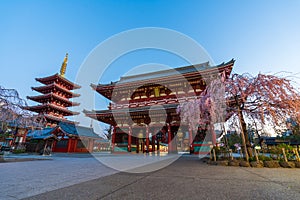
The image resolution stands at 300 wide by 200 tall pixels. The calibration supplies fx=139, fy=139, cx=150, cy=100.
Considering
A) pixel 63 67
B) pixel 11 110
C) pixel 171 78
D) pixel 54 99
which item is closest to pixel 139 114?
pixel 171 78

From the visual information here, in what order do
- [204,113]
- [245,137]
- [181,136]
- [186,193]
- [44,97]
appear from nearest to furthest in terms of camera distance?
[186,193] → [245,137] → [204,113] → [181,136] → [44,97]

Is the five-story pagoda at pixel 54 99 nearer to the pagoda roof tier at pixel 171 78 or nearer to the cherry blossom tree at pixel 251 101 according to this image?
the pagoda roof tier at pixel 171 78

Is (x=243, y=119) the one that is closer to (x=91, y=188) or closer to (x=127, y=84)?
(x=91, y=188)

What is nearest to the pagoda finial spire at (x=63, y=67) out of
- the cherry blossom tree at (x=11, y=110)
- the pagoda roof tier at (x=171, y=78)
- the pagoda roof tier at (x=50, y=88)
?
the pagoda roof tier at (x=50, y=88)

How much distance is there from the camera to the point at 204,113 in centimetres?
826

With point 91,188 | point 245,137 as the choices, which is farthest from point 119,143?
point 91,188

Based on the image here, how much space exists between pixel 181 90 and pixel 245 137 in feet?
31.6

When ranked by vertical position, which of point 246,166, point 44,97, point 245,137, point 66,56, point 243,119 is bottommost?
point 246,166

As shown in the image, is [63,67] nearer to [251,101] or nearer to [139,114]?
[139,114]

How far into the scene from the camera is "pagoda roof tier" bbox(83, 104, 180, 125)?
1325 cm

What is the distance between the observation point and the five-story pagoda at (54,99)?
26.4 metres

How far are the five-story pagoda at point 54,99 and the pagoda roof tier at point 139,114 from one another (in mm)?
15685

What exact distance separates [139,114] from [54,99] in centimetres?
2258

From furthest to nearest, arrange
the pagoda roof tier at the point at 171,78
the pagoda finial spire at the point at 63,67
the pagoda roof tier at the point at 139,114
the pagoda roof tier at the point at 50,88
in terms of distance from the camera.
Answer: the pagoda finial spire at the point at 63,67, the pagoda roof tier at the point at 50,88, the pagoda roof tier at the point at 171,78, the pagoda roof tier at the point at 139,114
